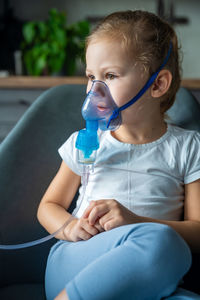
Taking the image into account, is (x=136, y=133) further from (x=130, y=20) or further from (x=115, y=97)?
(x=130, y=20)

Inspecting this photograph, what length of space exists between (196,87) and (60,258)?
1.53 m

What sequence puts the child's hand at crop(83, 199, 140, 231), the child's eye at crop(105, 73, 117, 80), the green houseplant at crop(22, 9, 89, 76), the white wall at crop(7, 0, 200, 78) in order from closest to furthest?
the child's hand at crop(83, 199, 140, 231) < the child's eye at crop(105, 73, 117, 80) < the green houseplant at crop(22, 9, 89, 76) < the white wall at crop(7, 0, 200, 78)

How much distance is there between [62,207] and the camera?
106cm

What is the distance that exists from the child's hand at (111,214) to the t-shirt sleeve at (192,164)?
20 cm

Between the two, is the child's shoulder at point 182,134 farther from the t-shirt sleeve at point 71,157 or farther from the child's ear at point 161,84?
the t-shirt sleeve at point 71,157

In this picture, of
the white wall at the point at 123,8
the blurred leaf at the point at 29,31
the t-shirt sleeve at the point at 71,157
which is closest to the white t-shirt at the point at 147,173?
the t-shirt sleeve at the point at 71,157

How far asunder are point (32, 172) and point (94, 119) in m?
0.27

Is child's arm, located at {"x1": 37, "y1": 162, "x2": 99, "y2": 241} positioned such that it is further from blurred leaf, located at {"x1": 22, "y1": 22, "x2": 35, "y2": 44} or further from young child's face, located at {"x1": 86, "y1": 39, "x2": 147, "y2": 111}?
blurred leaf, located at {"x1": 22, "y1": 22, "x2": 35, "y2": 44}

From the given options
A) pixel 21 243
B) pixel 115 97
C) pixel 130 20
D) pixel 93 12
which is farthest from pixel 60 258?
pixel 93 12

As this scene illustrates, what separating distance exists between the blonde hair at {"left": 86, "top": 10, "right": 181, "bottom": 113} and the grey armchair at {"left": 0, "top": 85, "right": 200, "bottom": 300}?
0.87ft

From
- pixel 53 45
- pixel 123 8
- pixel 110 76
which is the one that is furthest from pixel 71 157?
pixel 123 8

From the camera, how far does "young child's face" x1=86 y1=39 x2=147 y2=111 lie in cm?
96

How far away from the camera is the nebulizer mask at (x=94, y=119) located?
947 mm

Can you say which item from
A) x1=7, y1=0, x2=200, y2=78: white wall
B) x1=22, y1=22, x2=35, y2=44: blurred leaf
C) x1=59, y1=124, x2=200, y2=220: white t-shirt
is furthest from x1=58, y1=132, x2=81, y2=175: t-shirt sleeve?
x1=7, y1=0, x2=200, y2=78: white wall
